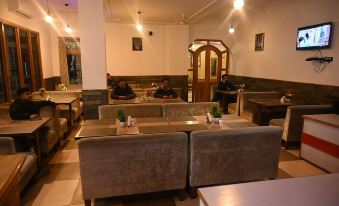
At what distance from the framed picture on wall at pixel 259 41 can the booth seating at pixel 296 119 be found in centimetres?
290

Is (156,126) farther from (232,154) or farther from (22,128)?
(22,128)

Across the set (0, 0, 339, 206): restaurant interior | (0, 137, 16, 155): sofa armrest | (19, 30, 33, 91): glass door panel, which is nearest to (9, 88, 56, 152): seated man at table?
(0, 0, 339, 206): restaurant interior

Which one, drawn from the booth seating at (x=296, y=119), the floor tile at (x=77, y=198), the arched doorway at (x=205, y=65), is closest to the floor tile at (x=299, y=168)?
the booth seating at (x=296, y=119)

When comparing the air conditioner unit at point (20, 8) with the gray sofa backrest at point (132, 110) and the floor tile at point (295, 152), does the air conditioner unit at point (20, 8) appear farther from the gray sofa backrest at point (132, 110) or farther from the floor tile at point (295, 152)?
the floor tile at point (295, 152)

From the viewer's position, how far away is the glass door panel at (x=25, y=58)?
18.2 ft

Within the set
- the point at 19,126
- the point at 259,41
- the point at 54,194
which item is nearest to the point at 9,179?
the point at 54,194

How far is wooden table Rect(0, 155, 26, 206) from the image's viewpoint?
43.2 inches

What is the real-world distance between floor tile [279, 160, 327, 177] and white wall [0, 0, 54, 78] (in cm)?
559

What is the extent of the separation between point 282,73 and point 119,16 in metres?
4.75

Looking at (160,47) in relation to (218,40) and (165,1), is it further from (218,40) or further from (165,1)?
(165,1)

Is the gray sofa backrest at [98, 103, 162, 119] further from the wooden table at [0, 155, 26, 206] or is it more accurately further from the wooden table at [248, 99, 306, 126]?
the wooden table at [0, 155, 26, 206]

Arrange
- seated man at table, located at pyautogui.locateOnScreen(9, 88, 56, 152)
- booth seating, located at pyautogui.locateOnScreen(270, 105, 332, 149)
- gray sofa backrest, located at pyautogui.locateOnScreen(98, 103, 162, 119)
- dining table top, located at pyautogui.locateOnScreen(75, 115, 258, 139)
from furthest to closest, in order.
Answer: booth seating, located at pyautogui.locateOnScreen(270, 105, 332, 149), gray sofa backrest, located at pyautogui.locateOnScreen(98, 103, 162, 119), seated man at table, located at pyautogui.locateOnScreen(9, 88, 56, 152), dining table top, located at pyautogui.locateOnScreen(75, 115, 258, 139)

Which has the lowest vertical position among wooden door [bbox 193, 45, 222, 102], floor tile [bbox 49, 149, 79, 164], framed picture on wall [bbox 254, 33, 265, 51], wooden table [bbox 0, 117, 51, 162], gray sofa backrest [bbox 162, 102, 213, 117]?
floor tile [bbox 49, 149, 79, 164]

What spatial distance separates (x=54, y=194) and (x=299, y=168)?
10.5ft
